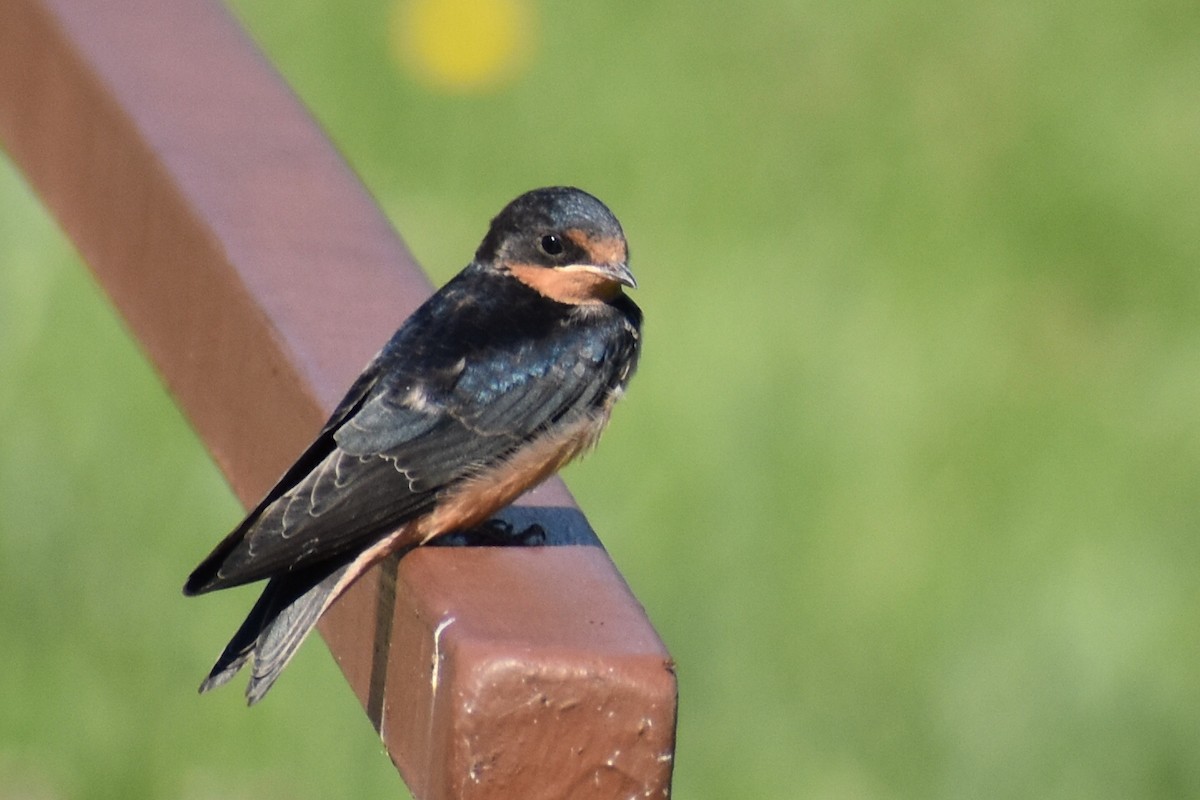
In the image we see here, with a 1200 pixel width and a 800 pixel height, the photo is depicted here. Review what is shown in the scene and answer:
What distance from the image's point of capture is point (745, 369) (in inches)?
226

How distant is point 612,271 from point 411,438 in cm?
60

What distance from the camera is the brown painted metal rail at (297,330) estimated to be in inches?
86.6

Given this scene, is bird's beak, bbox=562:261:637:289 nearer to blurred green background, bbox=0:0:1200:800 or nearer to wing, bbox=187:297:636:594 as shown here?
wing, bbox=187:297:636:594

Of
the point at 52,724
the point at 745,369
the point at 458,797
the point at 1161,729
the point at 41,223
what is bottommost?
the point at 1161,729

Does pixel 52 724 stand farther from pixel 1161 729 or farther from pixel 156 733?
pixel 1161 729

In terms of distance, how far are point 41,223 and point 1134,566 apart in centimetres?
252

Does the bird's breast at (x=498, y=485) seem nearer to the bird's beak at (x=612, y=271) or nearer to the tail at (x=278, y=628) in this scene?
the tail at (x=278, y=628)

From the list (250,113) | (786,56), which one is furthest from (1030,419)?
(250,113)

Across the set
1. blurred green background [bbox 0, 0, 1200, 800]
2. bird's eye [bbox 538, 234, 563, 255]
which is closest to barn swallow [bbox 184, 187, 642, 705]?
bird's eye [bbox 538, 234, 563, 255]

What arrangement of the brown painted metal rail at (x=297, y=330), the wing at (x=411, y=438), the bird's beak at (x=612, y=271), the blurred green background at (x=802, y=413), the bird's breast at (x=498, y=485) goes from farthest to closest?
the blurred green background at (x=802, y=413), the bird's beak at (x=612, y=271), the bird's breast at (x=498, y=485), the wing at (x=411, y=438), the brown painted metal rail at (x=297, y=330)

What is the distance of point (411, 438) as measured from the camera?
10.6 ft

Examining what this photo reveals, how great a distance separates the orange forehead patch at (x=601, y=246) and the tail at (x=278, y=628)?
960mm

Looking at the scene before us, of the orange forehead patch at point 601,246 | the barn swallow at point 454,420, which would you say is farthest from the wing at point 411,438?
the orange forehead patch at point 601,246

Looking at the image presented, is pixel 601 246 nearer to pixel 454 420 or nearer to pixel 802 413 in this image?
pixel 454 420
